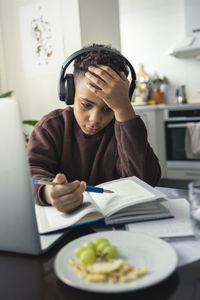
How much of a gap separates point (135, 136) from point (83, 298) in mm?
602

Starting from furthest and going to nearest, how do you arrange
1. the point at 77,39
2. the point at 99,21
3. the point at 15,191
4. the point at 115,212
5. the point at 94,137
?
the point at 99,21, the point at 77,39, the point at 94,137, the point at 115,212, the point at 15,191

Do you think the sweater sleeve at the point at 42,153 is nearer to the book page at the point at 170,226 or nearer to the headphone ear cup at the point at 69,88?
the headphone ear cup at the point at 69,88

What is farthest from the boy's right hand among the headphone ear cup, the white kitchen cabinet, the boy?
the white kitchen cabinet

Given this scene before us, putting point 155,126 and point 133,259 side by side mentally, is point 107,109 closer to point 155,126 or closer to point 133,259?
point 133,259

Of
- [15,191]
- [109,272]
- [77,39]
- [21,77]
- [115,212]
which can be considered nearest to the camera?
[109,272]

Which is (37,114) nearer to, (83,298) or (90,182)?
(90,182)

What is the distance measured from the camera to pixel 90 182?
1.15 m

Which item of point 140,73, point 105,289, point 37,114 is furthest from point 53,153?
point 140,73

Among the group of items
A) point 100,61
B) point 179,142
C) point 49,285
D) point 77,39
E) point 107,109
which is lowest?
point 179,142

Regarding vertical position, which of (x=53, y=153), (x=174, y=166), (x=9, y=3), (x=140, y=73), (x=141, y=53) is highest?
(x=9, y=3)

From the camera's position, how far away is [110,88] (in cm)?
93

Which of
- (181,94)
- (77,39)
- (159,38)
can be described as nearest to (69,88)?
(77,39)

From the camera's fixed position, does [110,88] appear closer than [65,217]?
No

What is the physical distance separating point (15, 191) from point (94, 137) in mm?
670
